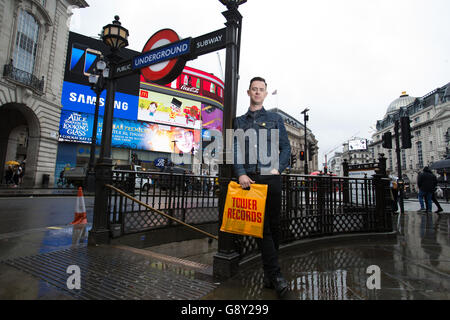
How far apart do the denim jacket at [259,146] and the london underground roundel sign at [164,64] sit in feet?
6.07

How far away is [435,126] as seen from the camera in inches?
2133

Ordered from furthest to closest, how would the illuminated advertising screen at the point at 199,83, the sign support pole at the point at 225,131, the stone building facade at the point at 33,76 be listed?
the illuminated advertising screen at the point at 199,83
the stone building facade at the point at 33,76
the sign support pole at the point at 225,131

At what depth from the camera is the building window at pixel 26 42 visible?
701 inches

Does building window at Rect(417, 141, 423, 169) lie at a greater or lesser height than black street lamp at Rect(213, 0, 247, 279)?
greater

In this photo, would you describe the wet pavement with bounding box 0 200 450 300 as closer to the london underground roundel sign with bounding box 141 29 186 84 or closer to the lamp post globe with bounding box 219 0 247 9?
the london underground roundel sign with bounding box 141 29 186 84

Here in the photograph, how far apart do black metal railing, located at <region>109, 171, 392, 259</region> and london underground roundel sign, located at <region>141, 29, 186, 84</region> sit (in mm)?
1864

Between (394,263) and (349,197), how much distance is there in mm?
1823

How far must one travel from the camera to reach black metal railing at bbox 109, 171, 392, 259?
4125 mm

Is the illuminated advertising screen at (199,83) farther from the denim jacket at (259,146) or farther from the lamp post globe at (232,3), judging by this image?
the denim jacket at (259,146)

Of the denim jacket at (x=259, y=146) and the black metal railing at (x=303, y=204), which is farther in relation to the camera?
the black metal railing at (x=303, y=204)

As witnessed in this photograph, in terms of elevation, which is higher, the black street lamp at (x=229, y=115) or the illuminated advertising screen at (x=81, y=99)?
the illuminated advertising screen at (x=81, y=99)

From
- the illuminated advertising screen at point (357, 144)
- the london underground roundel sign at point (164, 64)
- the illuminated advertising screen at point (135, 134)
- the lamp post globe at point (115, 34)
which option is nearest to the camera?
the london underground roundel sign at point (164, 64)

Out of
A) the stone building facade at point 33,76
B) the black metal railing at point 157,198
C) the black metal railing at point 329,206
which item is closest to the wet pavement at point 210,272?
the black metal railing at point 329,206

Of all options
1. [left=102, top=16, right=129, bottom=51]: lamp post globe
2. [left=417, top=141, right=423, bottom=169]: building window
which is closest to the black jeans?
[left=102, top=16, right=129, bottom=51]: lamp post globe
